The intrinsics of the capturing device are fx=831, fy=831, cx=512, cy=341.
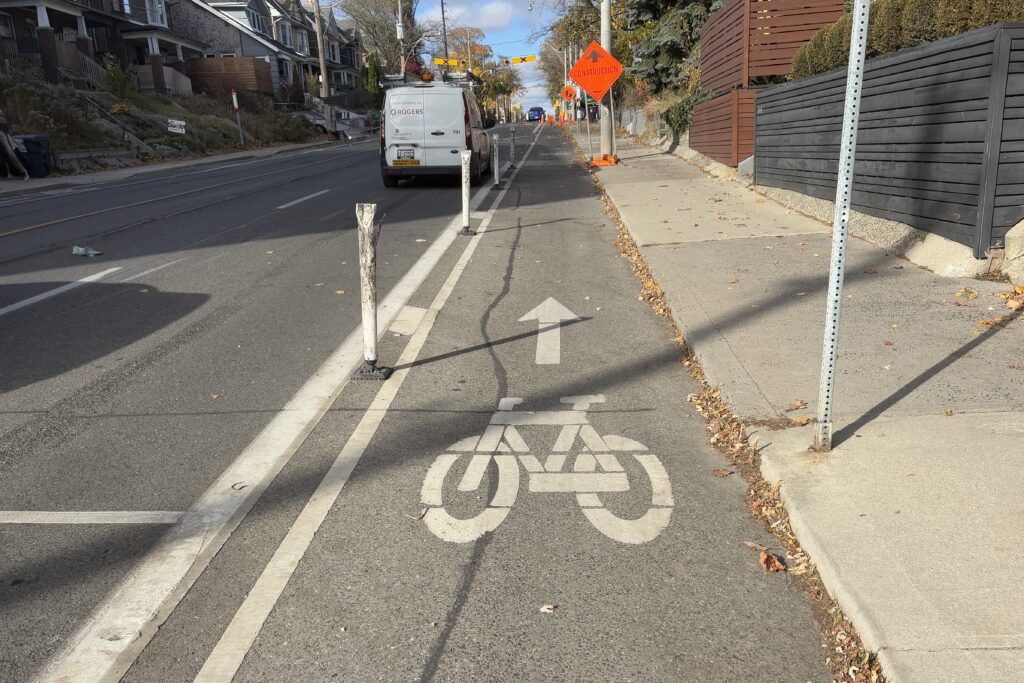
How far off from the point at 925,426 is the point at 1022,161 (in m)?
3.62

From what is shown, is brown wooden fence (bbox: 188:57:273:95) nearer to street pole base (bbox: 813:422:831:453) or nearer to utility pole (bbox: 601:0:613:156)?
utility pole (bbox: 601:0:613:156)

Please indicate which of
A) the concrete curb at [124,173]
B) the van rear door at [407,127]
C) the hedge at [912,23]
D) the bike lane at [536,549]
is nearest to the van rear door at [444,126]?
the van rear door at [407,127]

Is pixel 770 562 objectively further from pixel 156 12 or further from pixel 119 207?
pixel 156 12

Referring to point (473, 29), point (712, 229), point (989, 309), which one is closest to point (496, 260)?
point (712, 229)

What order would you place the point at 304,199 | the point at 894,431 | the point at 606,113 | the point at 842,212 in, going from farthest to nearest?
the point at 606,113 < the point at 304,199 < the point at 894,431 < the point at 842,212

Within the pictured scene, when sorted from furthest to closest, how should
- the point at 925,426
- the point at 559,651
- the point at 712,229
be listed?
the point at 712,229, the point at 925,426, the point at 559,651

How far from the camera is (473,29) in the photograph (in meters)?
115

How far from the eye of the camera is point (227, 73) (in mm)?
56312

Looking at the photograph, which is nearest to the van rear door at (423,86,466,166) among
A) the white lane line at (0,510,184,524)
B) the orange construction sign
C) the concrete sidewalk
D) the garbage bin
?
the orange construction sign

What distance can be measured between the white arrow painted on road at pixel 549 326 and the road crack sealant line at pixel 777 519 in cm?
93

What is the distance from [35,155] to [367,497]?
84.6ft

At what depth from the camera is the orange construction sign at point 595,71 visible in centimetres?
2081

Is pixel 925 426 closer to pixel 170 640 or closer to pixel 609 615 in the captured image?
pixel 609 615

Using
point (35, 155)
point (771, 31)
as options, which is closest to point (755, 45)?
point (771, 31)
